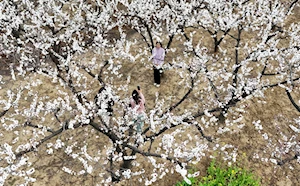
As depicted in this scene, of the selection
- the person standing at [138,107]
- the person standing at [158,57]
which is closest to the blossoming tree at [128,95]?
the person standing at [138,107]

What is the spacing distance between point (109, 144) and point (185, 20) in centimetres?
462

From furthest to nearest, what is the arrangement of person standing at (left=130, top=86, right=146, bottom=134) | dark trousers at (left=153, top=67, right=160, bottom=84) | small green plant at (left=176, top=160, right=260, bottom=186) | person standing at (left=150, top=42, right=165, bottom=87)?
1. dark trousers at (left=153, top=67, right=160, bottom=84)
2. person standing at (left=150, top=42, right=165, bottom=87)
3. small green plant at (left=176, top=160, right=260, bottom=186)
4. person standing at (left=130, top=86, right=146, bottom=134)

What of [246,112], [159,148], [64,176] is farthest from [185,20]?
[64,176]

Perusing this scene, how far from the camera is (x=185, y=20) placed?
967cm

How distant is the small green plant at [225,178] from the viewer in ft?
23.6

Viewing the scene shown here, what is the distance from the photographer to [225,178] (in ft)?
24.2

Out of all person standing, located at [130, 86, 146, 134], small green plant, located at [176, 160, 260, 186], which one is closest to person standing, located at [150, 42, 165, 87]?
person standing, located at [130, 86, 146, 134]

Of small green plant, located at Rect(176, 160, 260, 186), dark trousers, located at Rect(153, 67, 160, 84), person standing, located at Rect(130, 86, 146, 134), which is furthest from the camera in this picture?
dark trousers, located at Rect(153, 67, 160, 84)

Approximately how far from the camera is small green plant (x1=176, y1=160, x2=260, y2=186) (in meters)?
7.18

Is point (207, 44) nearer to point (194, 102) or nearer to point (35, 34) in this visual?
point (194, 102)

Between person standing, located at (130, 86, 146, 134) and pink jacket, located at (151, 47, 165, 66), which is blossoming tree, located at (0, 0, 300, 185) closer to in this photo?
person standing, located at (130, 86, 146, 134)

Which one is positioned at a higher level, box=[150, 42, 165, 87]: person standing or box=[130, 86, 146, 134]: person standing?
box=[150, 42, 165, 87]: person standing

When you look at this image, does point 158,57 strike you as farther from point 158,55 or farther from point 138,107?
point 138,107

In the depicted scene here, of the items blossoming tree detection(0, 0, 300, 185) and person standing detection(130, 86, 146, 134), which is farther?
blossoming tree detection(0, 0, 300, 185)
